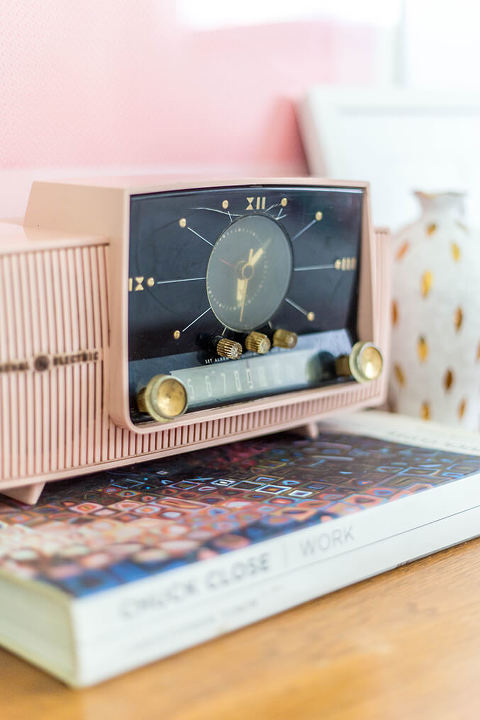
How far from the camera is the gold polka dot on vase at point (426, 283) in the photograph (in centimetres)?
100

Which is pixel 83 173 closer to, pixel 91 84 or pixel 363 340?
pixel 91 84

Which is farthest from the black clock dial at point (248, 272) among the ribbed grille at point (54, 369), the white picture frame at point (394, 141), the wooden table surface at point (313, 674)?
the white picture frame at point (394, 141)

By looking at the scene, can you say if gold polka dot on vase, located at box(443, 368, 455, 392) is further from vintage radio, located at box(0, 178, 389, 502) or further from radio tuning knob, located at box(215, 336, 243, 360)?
radio tuning knob, located at box(215, 336, 243, 360)

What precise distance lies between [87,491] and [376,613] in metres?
0.24

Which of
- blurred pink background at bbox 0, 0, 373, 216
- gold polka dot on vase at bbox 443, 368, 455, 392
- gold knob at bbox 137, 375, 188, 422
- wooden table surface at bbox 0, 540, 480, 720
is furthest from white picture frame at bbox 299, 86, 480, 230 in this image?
wooden table surface at bbox 0, 540, 480, 720

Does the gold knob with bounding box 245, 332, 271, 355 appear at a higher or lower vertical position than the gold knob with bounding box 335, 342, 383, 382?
higher

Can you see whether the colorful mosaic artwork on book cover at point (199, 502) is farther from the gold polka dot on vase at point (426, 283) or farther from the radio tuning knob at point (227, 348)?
the gold polka dot on vase at point (426, 283)

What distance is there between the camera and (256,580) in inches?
24.1

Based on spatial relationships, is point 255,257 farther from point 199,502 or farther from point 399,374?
point 399,374

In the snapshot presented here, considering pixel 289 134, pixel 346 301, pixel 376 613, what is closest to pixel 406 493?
pixel 376 613

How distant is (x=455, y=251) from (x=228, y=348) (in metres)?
0.37

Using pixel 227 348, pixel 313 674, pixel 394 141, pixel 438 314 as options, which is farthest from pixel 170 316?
pixel 394 141

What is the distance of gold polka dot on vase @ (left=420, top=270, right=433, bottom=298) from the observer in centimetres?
100

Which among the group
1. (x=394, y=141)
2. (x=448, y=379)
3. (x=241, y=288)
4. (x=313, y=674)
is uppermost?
(x=394, y=141)
